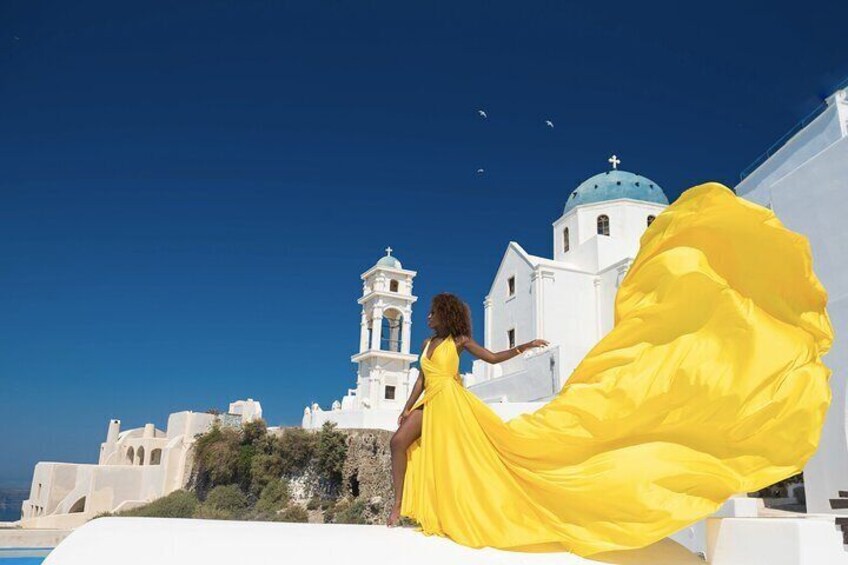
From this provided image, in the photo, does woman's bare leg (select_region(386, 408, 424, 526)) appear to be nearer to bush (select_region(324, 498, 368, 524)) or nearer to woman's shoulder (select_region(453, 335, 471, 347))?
woman's shoulder (select_region(453, 335, 471, 347))

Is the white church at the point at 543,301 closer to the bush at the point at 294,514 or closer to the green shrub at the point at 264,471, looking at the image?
the green shrub at the point at 264,471

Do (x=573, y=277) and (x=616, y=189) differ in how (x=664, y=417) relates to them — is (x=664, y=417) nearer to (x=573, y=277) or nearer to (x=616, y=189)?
(x=573, y=277)

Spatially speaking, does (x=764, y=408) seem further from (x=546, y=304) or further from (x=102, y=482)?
(x=102, y=482)

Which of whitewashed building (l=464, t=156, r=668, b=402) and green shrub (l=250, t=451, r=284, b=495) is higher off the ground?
whitewashed building (l=464, t=156, r=668, b=402)

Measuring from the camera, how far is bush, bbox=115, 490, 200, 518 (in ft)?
82.1

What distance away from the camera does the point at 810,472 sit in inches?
397

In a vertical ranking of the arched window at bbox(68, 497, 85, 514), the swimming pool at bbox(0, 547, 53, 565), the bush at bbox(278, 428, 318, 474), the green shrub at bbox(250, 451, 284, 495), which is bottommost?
the swimming pool at bbox(0, 547, 53, 565)

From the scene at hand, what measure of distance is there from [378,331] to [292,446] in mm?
8103

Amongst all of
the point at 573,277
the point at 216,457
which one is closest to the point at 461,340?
the point at 573,277

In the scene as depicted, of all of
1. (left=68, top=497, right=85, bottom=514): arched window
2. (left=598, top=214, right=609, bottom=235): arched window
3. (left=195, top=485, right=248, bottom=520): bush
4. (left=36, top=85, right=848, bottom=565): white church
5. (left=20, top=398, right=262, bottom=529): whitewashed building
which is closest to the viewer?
(left=36, top=85, right=848, bottom=565): white church

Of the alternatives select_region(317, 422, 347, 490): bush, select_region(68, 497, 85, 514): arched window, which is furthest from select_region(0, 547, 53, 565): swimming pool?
select_region(317, 422, 347, 490): bush

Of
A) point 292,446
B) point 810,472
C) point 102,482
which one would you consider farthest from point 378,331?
point 810,472

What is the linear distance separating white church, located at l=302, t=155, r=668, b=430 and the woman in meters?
16.4

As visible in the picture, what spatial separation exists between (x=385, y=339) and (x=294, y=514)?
11148 mm
